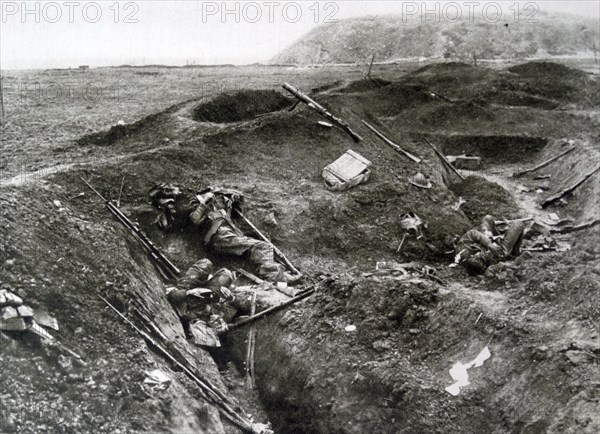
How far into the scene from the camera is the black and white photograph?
4605mm

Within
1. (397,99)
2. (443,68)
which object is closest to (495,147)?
(397,99)

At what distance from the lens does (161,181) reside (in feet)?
28.7

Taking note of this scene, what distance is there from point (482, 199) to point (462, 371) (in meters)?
7.20

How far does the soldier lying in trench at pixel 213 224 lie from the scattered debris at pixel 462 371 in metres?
2.74

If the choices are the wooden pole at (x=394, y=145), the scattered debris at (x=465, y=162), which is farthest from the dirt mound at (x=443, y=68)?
the wooden pole at (x=394, y=145)

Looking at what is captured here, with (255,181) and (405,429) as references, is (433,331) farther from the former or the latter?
(255,181)

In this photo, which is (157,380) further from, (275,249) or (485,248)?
(485,248)

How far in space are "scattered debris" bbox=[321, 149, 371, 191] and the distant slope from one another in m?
33.1

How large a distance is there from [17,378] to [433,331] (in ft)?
14.1

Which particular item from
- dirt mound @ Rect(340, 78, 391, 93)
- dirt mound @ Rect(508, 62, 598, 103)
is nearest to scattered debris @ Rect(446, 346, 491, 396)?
dirt mound @ Rect(340, 78, 391, 93)

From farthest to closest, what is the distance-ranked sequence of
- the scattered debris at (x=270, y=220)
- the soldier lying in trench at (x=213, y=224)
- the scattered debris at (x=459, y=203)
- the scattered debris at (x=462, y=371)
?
the scattered debris at (x=459, y=203) < the scattered debris at (x=270, y=220) < the soldier lying in trench at (x=213, y=224) < the scattered debris at (x=462, y=371)

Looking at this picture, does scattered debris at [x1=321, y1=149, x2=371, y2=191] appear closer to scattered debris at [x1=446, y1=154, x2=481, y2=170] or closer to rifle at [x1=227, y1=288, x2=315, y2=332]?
rifle at [x1=227, y1=288, x2=315, y2=332]

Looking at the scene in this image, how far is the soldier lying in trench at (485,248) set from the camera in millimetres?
7715

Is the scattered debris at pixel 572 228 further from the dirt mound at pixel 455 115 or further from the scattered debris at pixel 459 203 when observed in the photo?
the dirt mound at pixel 455 115
